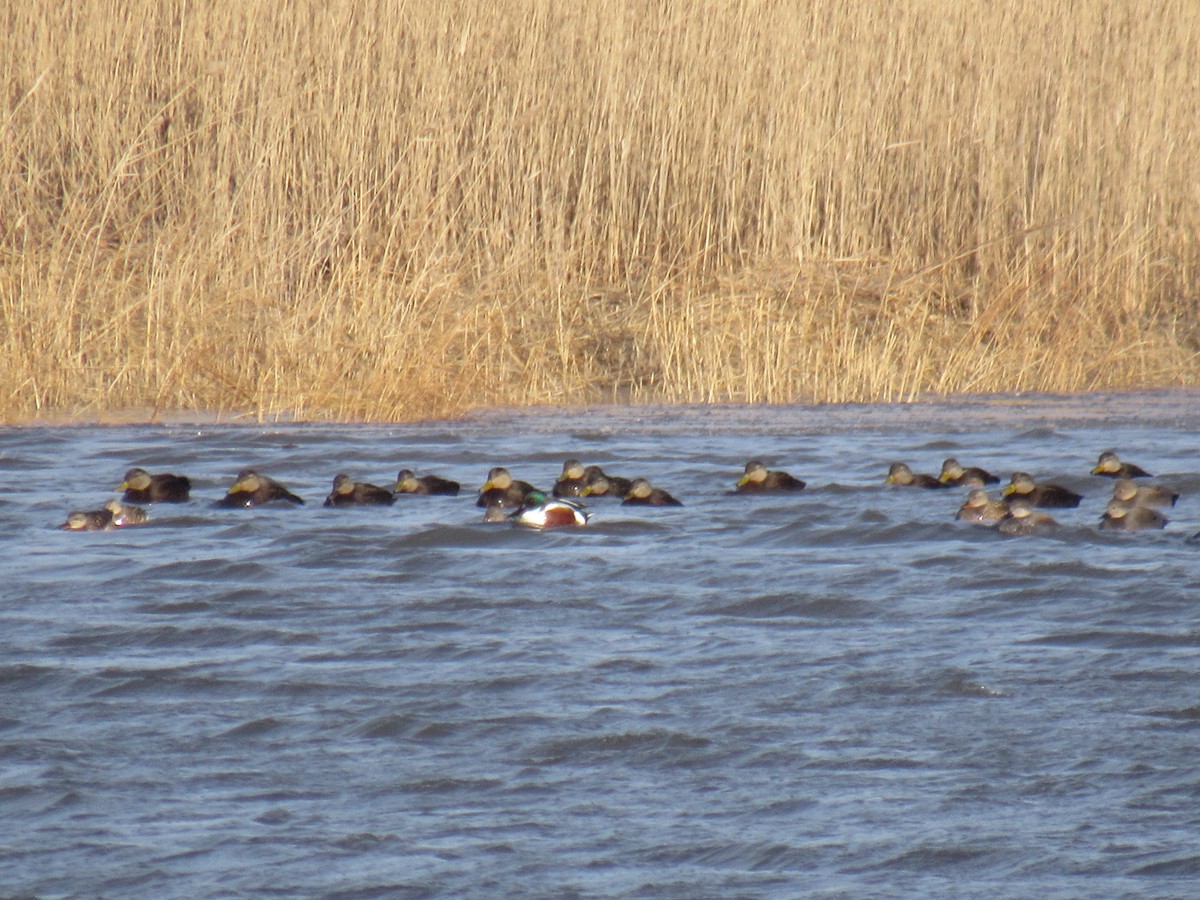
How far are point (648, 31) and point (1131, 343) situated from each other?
12.7ft

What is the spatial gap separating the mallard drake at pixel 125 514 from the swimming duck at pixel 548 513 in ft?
5.25

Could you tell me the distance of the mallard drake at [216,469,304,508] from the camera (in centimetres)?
909

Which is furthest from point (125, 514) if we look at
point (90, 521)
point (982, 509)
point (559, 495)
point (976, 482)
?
point (976, 482)

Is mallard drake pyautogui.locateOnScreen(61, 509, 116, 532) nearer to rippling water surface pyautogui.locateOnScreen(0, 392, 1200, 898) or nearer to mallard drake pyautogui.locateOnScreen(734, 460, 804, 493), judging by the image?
rippling water surface pyautogui.locateOnScreen(0, 392, 1200, 898)

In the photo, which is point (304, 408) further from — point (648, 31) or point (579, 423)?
point (648, 31)

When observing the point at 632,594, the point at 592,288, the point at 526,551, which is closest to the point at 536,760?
the point at 632,594

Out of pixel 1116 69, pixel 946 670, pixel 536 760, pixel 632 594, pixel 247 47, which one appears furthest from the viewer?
pixel 1116 69

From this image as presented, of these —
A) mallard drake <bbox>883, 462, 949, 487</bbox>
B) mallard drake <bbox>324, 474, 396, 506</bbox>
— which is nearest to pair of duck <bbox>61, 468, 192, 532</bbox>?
mallard drake <bbox>324, 474, 396, 506</bbox>

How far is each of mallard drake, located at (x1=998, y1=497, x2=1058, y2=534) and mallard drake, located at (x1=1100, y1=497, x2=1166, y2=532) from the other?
234 mm

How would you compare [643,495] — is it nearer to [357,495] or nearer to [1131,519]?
[357,495]

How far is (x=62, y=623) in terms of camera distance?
22.5 feet

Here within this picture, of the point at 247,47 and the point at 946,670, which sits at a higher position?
the point at 247,47

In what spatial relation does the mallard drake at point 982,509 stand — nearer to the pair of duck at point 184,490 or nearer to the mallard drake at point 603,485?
the mallard drake at point 603,485

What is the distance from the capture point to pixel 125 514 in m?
8.71
